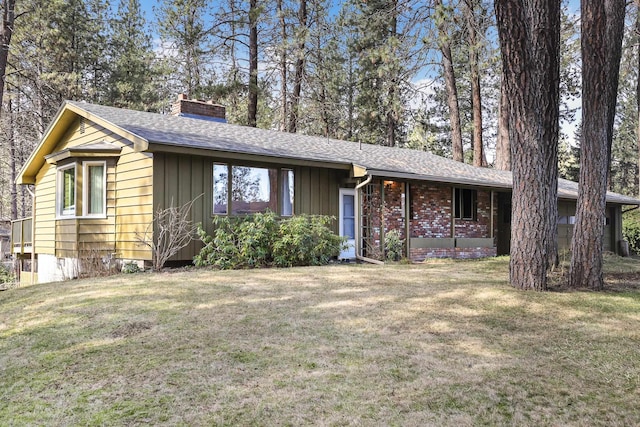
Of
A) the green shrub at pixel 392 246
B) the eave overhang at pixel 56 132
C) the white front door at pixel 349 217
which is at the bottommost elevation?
the green shrub at pixel 392 246

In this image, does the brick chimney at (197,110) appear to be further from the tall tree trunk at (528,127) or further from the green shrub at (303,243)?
the tall tree trunk at (528,127)

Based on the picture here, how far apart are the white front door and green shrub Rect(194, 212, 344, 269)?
5.87 feet

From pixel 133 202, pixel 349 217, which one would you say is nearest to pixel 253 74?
pixel 349 217

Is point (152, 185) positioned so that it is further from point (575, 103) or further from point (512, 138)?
point (575, 103)

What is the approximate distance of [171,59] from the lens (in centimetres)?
2017

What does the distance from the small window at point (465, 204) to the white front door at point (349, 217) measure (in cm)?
386

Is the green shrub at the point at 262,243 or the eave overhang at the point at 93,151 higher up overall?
the eave overhang at the point at 93,151

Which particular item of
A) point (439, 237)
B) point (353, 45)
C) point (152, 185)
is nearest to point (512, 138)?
point (152, 185)

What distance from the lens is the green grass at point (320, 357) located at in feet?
9.48

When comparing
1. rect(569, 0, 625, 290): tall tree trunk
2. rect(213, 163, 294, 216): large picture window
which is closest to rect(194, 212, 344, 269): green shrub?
rect(213, 163, 294, 216): large picture window

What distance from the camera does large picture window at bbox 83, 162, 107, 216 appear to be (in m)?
10.5

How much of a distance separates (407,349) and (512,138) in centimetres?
385

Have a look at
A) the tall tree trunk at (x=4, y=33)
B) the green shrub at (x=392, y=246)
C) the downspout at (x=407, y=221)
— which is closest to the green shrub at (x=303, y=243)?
the green shrub at (x=392, y=246)

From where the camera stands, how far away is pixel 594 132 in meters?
6.77
